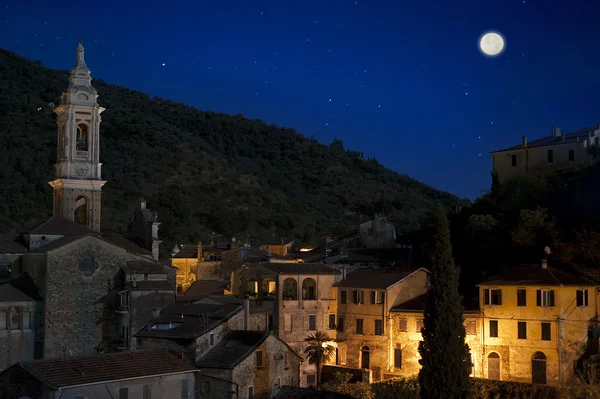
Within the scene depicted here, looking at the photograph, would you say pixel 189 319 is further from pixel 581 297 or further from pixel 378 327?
pixel 581 297

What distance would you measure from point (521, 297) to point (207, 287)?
71.3 ft

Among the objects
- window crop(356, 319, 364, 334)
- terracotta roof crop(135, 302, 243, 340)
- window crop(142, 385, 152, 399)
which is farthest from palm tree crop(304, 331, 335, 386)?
window crop(142, 385, 152, 399)

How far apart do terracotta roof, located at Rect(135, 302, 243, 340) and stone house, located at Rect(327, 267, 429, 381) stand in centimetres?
706

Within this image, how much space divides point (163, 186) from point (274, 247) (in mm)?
24294

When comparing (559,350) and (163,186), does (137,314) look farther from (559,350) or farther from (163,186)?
(163,186)

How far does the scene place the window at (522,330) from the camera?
43219 mm

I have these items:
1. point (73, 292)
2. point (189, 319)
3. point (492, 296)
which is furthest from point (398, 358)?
point (73, 292)

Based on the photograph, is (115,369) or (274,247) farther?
(274,247)

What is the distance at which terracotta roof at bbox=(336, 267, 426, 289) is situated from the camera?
48.9 meters

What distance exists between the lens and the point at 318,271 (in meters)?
50.6

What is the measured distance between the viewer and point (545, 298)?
140ft

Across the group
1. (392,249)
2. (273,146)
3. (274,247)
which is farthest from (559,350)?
(273,146)

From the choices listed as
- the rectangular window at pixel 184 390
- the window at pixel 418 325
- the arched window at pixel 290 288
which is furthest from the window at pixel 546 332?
the rectangular window at pixel 184 390

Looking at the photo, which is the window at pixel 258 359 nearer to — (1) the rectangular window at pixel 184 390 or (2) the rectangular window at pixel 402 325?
(1) the rectangular window at pixel 184 390
